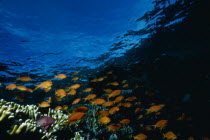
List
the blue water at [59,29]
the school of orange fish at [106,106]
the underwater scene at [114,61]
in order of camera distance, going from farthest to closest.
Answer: the blue water at [59,29] → the underwater scene at [114,61] → the school of orange fish at [106,106]

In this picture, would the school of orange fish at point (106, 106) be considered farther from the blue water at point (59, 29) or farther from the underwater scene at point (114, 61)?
the blue water at point (59, 29)

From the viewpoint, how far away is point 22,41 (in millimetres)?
11055

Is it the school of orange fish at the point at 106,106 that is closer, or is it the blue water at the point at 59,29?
Answer: the school of orange fish at the point at 106,106

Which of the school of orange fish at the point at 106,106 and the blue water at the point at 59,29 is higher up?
the blue water at the point at 59,29

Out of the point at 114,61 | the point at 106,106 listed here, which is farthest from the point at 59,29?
the point at 114,61

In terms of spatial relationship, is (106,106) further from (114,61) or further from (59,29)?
(114,61)

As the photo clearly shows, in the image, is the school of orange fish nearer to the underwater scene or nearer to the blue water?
the underwater scene

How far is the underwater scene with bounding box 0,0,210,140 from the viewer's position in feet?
23.4

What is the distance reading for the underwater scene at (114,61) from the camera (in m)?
7.12

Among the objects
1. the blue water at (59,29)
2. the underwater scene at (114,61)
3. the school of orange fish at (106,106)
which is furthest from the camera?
the blue water at (59,29)

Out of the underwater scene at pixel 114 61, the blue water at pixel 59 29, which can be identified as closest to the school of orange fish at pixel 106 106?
the underwater scene at pixel 114 61

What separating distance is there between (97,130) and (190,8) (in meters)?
12.3

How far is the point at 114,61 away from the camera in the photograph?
16969 mm

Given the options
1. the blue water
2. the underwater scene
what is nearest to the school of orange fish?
the underwater scene
